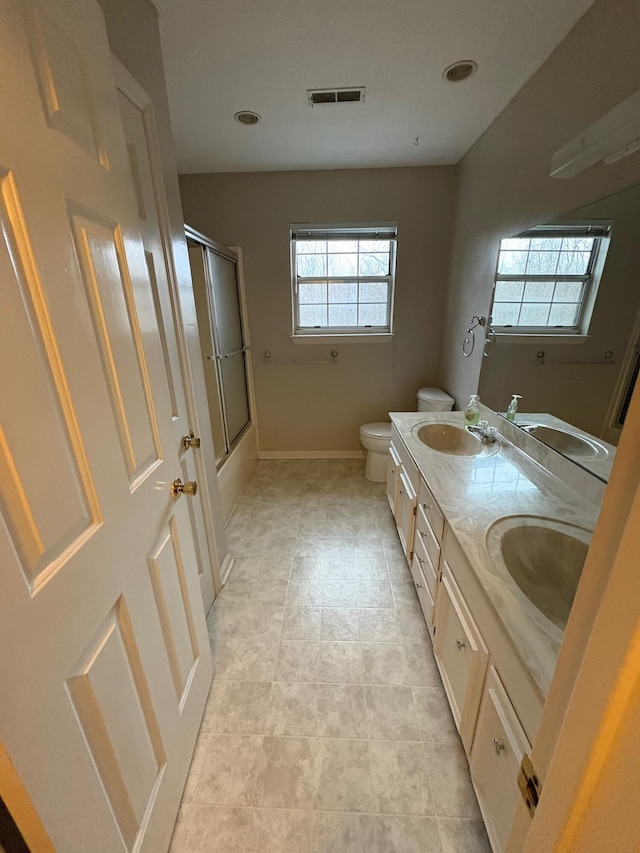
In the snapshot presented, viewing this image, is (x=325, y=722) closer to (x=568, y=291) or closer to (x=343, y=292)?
(x=568, y=291)

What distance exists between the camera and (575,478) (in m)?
1.29

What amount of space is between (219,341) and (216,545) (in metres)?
1.44

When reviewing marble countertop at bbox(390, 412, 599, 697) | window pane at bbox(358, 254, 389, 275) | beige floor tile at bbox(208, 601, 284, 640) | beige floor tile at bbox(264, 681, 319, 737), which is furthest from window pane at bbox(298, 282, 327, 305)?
beige floor tile at bbox(264, 681, 319, 737)

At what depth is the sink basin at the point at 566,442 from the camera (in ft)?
4.08

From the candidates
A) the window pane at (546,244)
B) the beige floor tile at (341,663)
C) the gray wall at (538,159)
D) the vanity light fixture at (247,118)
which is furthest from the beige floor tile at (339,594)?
the vanity light fixture at (247,118)

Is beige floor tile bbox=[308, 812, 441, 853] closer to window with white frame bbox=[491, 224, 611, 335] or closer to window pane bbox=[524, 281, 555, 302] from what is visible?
window with white frame bbox=[491, 224, 611, 335]

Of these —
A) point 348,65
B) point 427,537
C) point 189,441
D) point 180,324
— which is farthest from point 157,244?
A: point 427,537

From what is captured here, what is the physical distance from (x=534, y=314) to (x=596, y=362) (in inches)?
18.9

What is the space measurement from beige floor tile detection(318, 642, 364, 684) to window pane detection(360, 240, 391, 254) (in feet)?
9.34

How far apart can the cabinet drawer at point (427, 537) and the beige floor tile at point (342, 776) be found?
704 mm

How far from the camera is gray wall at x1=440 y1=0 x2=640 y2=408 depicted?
3.78ft

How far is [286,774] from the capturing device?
1.14 meters

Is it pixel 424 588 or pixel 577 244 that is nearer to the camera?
pixel 577 244

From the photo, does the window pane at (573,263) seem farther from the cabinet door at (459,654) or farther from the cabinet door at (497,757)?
the cabinet door at (497,757)
